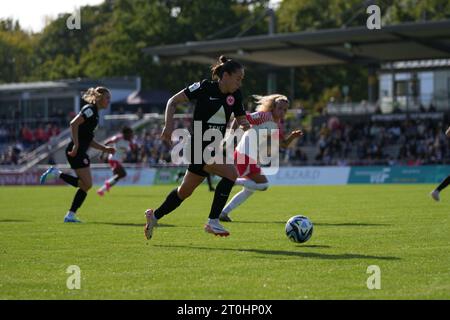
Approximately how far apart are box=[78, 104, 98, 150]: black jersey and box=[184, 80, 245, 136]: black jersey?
4.67m

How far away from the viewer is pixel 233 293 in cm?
705

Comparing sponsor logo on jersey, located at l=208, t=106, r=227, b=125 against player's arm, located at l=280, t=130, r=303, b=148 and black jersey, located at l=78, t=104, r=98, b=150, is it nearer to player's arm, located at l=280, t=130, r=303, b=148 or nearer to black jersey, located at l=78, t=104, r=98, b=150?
player's arm, located at l=280, t=130, r=303, b=148

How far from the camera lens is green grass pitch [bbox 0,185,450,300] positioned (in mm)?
7195

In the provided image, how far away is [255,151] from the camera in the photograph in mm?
15297

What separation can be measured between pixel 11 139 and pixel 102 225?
135 feet

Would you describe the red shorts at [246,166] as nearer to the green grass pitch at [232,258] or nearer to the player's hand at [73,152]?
the green grass pitch at [232,258]

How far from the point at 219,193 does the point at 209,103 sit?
4.00 ft

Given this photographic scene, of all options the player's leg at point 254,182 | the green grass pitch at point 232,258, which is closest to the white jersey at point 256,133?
the player's leg at point 254,182

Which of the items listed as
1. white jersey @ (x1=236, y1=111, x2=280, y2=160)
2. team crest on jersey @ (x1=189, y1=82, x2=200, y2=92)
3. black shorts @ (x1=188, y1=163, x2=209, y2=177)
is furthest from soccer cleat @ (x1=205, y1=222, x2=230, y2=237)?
white jersey @ (x1=236, y1=111, x2=280, y2=160)

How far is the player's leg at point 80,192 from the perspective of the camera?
15.2 meters

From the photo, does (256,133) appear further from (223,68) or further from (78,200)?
(223,68)

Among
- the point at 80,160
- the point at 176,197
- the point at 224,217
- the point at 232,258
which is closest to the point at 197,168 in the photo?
the point at 176,197

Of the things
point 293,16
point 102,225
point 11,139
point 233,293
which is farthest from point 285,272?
point 293,16
